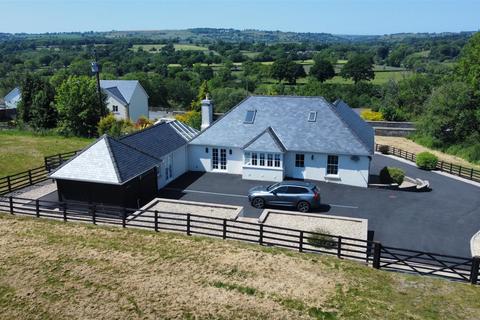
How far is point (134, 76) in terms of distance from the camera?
98812 millimetres

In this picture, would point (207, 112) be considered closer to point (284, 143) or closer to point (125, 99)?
point (284, 143)

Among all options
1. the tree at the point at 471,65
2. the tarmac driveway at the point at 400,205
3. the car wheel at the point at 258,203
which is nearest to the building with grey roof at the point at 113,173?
the tarmac driveway at the point at 400,205

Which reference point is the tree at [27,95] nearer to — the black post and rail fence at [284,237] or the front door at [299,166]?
the black post and rail fence at [284,237]

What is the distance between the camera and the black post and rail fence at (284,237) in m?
16.8

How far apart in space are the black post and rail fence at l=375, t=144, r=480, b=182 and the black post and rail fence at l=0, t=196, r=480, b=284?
16.4m

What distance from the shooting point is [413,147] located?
148 feet

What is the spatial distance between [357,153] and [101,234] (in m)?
16.9

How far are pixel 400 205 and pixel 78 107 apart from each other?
3612 centimetres

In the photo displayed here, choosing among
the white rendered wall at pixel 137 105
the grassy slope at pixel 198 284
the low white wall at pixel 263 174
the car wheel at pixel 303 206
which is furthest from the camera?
the white rendered wall at pixel 137 105

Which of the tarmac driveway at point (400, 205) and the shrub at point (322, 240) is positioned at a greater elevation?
the shrub at point (322, 240)

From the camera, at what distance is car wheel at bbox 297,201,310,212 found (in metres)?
24.2

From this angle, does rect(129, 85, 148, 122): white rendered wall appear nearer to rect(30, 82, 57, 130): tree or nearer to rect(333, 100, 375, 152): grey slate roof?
rect(30, 82, 57, 130): tree

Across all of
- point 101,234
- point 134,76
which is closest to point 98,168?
point 101,234

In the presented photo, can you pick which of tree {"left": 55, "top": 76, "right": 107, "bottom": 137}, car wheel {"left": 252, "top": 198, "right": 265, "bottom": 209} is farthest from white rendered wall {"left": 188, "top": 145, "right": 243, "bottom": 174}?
tree {"left": 55, "top": 76, "right": 107, "bottom": 137}
